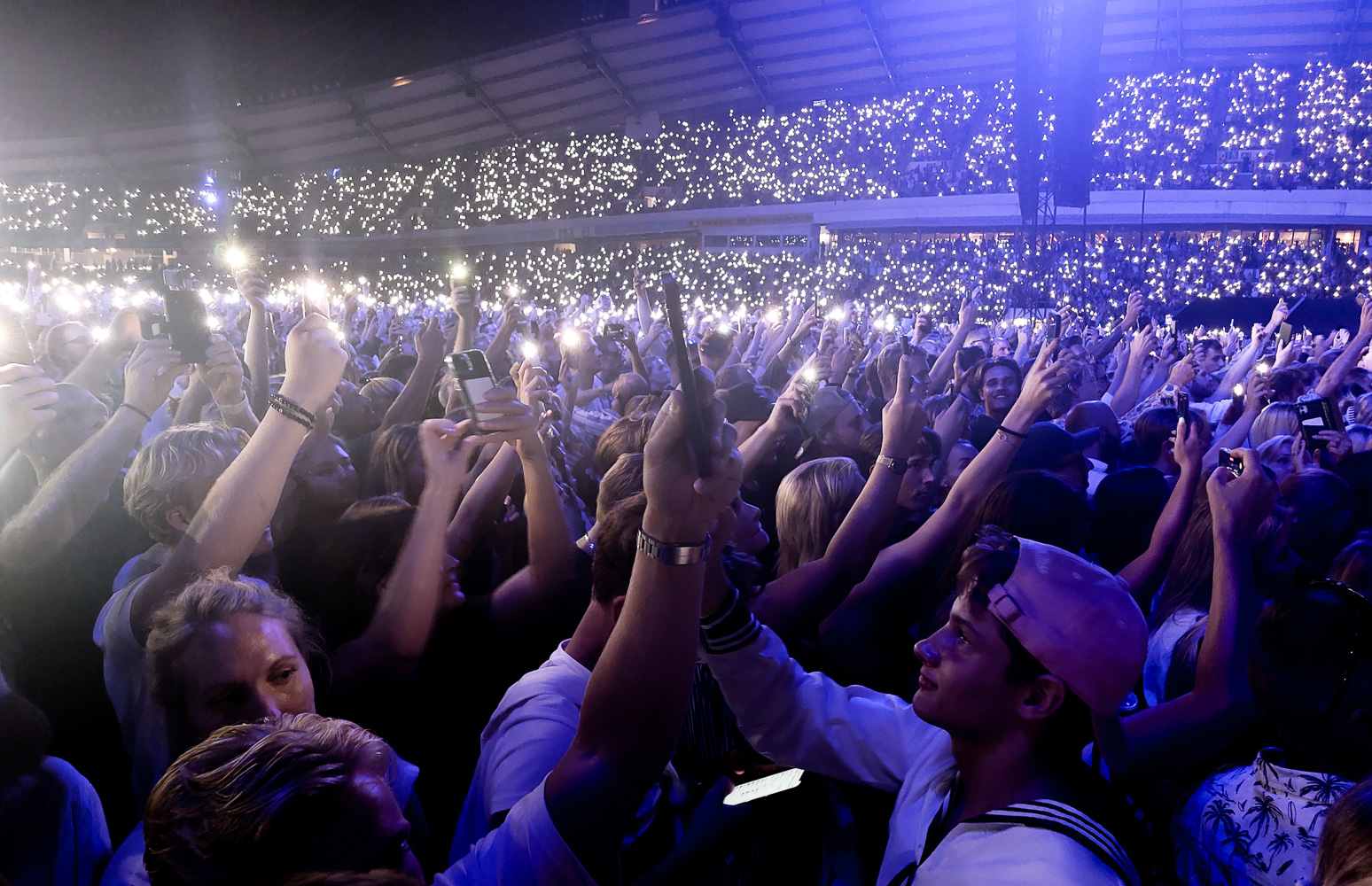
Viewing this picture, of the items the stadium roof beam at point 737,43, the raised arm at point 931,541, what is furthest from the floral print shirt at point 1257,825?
the stadium roof beam at point 737,43

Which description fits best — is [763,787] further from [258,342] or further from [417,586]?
[258,342]

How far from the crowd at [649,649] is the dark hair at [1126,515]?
2 centimetres

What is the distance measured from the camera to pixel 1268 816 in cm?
150

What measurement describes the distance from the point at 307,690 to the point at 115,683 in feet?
2.59

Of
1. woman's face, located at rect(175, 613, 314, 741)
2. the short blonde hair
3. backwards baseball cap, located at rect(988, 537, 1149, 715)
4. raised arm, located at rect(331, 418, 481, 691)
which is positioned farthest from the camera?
the short blonde hair

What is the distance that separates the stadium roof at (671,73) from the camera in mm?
17250

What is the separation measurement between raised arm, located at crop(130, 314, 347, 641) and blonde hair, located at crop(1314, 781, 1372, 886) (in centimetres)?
208

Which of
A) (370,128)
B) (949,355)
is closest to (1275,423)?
(949,355)

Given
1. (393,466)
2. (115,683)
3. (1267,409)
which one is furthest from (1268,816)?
(1267,409)

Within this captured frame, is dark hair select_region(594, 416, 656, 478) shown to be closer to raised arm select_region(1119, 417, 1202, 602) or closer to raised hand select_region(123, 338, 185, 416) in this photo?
raised hand select_region(123, 338, 185, 416)

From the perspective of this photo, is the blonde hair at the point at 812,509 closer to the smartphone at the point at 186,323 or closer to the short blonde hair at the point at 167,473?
the short blonde hair at the point at 167,473

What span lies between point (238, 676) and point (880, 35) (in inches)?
790

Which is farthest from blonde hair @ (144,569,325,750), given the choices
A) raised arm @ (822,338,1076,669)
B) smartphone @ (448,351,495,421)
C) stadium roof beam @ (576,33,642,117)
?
stadium roof beam @ (576,33,642,117)

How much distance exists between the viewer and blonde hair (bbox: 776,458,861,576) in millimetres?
2852
